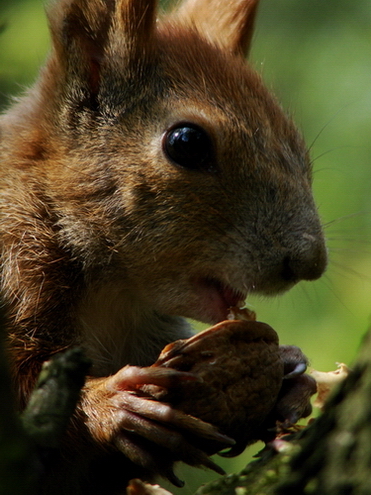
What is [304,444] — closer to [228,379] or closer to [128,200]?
[228,379]

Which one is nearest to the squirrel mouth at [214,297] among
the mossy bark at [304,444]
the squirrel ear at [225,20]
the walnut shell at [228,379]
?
the walnut shell at [228,379]

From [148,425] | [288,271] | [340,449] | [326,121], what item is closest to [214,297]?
[288,271]

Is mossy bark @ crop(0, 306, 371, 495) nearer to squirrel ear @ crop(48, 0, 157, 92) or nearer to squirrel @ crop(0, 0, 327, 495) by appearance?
squirrel @ crop(0, 0, 327, 495)

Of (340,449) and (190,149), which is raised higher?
(190,149)

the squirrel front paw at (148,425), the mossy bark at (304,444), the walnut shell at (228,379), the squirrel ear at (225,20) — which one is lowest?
the mossy bark at (304,444)

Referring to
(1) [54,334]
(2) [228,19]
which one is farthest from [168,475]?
(2) [228,19]

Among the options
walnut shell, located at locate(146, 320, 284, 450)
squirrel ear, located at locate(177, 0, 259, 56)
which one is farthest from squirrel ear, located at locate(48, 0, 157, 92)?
walnut shell, located at locate(146, 320, 284, 450)

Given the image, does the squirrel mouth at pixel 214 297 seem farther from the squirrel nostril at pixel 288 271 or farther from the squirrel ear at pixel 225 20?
the squirrel ear at pixel 225 20
